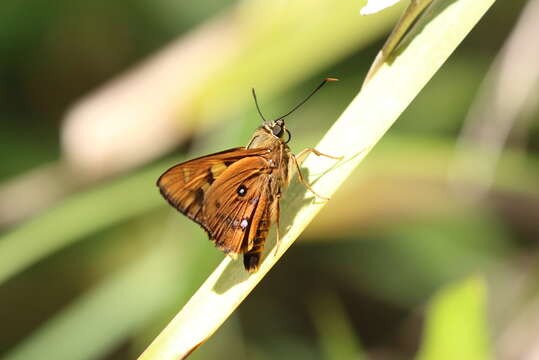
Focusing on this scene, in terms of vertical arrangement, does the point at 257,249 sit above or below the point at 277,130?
below

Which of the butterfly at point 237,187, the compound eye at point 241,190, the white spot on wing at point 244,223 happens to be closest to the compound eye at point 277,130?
the butterfly at point 237,187

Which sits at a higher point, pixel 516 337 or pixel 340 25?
pixel 340 25

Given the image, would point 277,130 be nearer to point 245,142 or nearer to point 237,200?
point 237,200

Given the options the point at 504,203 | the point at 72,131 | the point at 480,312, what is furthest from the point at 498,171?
the point at 72,131

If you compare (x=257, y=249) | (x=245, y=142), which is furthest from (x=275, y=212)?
(x=245, y=142)

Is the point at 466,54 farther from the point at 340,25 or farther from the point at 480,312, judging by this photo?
the point at 480,312

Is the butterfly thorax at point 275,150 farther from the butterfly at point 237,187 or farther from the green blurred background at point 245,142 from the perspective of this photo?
the green blurred background at point 245,142

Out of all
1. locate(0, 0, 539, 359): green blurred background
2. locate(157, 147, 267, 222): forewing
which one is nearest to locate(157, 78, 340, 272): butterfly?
locate(157, 147, 267, 222): forewing
